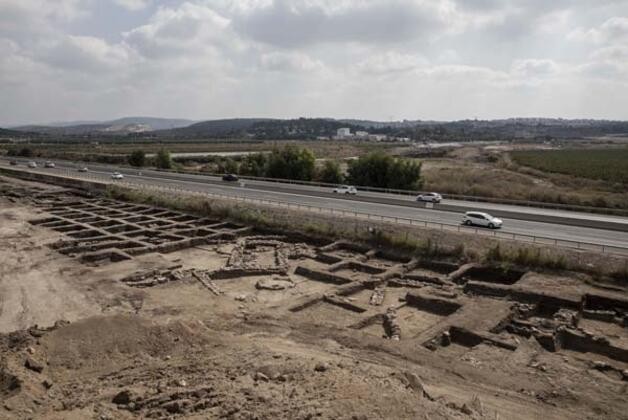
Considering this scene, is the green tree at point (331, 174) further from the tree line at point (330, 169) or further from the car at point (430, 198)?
the car at point (430, 198)

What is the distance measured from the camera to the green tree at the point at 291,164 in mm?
72000

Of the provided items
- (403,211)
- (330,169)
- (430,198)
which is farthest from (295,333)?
(330,169)

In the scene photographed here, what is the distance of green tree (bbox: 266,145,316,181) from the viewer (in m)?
72.0

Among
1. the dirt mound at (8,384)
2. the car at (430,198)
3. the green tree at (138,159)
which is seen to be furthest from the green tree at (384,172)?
the green tree at (138,159)

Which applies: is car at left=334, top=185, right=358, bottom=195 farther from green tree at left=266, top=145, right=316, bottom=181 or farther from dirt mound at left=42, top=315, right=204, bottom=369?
dirt mound at left=42, top=315, right=204, bottom=369

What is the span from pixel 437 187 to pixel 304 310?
41.0 meters

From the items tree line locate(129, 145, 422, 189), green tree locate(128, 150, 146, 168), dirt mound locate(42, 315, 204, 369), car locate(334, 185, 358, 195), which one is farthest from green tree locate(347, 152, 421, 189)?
green tree locate(128, 150, 146, 168)

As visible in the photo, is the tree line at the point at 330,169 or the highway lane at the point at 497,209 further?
the tree line at the point at 330,169

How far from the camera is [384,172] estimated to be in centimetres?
6300

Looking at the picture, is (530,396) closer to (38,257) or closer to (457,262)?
(457,262)

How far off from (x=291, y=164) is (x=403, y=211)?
30783 millimetres

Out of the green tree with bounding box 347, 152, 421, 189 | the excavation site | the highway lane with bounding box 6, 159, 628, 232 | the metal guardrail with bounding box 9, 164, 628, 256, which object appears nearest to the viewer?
the excavation site

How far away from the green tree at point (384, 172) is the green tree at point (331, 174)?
6.73 ft

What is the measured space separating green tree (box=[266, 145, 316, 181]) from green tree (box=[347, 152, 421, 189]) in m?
7.97
